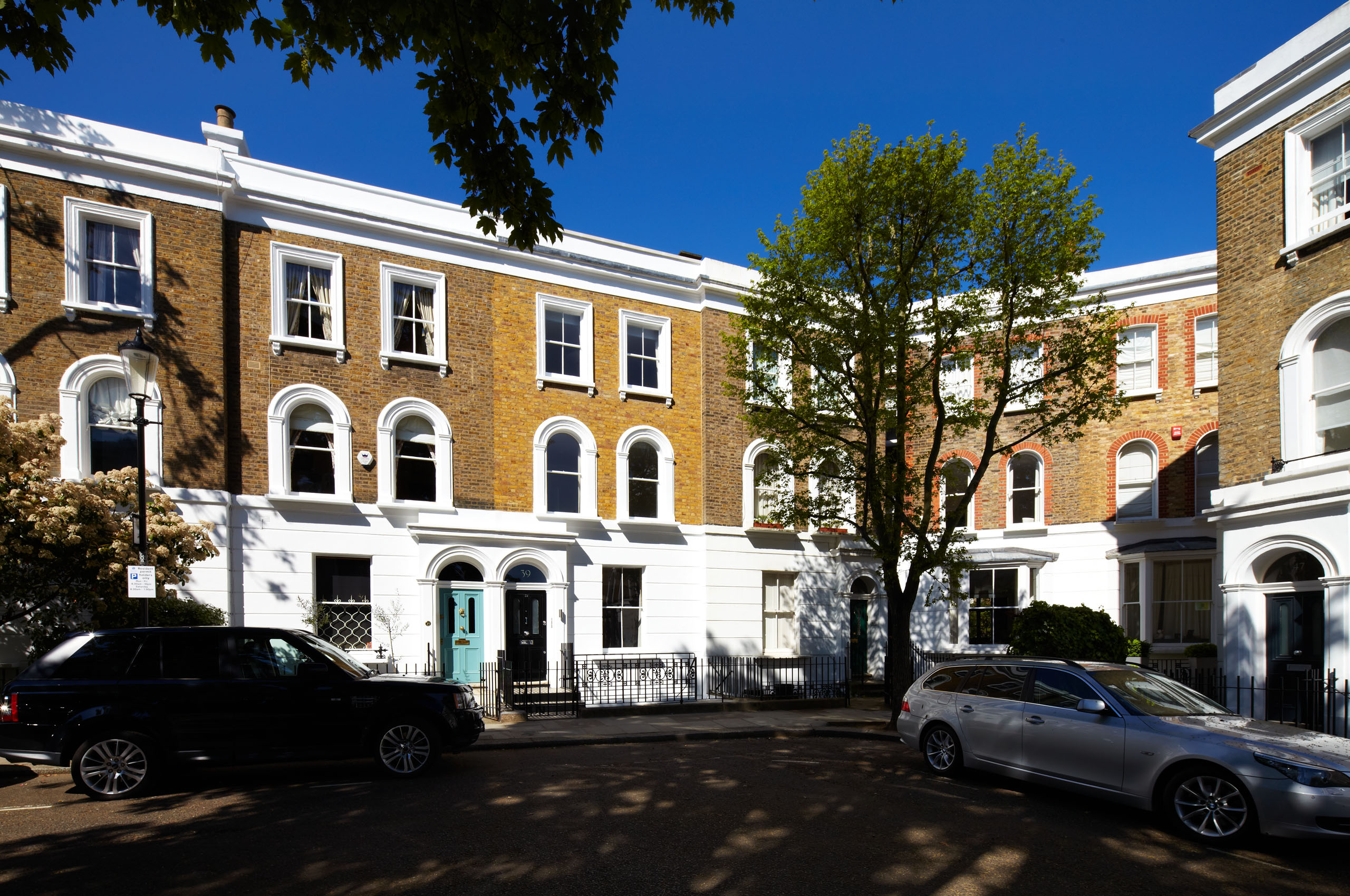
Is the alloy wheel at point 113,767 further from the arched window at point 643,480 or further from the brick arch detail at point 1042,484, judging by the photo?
the brick arch detail at point 1042,484

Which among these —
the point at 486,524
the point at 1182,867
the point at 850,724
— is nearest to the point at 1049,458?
the point at 850,724

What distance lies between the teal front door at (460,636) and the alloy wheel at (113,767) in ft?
28.3

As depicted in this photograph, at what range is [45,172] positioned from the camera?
1485 cm

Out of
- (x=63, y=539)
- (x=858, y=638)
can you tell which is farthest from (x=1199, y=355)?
(x=63, y=539)

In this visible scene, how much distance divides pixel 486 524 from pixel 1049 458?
615 inches

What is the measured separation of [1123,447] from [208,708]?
2204cm

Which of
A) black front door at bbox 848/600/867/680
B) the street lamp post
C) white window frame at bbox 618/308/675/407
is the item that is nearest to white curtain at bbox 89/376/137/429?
the street lamp post

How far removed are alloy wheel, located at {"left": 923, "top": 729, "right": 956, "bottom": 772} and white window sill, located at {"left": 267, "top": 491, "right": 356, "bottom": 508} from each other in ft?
38.6

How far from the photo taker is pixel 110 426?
1523cm

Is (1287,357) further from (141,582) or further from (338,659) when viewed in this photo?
(141,582)

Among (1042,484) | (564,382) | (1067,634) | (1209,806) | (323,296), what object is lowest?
(1067,634)

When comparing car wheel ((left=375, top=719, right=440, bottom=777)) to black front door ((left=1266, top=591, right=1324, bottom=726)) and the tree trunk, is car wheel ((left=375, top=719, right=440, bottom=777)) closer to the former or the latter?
the tree trunk

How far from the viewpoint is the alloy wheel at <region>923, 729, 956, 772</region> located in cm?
1012

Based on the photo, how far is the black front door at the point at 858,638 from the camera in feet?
74.7
